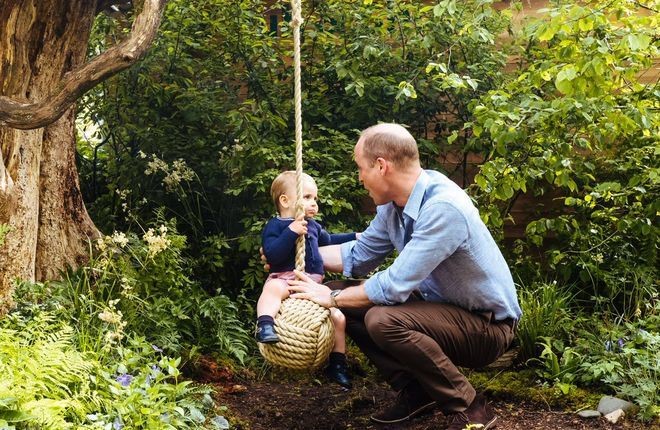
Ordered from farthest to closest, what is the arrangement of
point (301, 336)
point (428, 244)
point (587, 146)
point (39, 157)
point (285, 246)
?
point (587, 146)
point (39, 157)
point (285, 246)
point (301, 336)
point (428, 244)

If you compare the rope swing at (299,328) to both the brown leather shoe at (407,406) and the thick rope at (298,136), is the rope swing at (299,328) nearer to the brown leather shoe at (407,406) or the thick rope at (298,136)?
the thick rope at (298,136)

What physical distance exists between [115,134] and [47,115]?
8.44ft

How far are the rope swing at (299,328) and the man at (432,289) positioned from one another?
0.27ft

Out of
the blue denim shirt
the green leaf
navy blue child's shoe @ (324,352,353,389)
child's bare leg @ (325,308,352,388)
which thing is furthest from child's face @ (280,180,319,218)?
the green leaf

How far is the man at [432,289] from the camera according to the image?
3.98 metres

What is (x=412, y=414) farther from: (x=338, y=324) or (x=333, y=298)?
(x=333, y=298)

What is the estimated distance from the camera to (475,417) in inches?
166

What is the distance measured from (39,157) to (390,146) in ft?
8.12

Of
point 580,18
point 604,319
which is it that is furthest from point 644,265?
point 580,18

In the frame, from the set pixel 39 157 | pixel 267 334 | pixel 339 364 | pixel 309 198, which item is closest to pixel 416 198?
pixel 309 198

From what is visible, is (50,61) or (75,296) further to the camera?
(50,61)

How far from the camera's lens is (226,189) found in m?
6.41

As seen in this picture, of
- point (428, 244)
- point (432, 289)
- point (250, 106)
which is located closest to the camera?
point (428, 244)

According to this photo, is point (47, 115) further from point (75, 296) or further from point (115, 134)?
point (115, 134)
